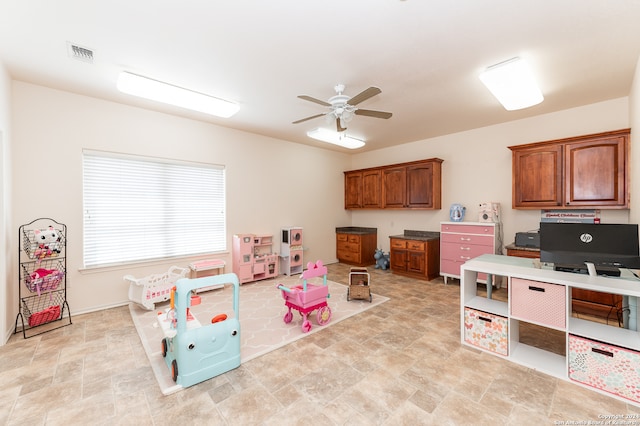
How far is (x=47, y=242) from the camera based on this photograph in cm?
294

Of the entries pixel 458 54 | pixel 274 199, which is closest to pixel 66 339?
pixel 274 199

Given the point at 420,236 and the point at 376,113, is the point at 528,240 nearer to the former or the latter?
the point at 420,236

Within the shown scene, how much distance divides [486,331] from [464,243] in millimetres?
2312

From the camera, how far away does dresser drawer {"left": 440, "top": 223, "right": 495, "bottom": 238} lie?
13.9ft

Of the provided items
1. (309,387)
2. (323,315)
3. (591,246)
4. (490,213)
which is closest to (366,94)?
(591,246)

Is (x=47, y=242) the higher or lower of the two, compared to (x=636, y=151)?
lower

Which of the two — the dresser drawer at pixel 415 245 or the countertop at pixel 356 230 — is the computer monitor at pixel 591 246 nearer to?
the dresser drawer at pixel 415 245

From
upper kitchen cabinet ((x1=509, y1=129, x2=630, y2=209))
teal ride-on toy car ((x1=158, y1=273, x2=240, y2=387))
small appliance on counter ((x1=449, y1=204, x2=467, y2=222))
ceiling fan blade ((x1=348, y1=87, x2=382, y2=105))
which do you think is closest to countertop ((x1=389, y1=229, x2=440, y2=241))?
small appliance on counter ((x1=449, y1=204, x2=467, y2=222))

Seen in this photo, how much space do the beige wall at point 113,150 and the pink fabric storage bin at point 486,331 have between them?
12.3 ft

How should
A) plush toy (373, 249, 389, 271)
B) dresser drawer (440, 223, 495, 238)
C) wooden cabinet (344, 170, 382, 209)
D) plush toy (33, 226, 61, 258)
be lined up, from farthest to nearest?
1. wooden cabinet (344, 170, 382, 209)
2. plush toy (373, 249, 389, 271)
3. dresser drawer (440, 223, 495, 238)
4. plush toy (33, 226, 61, 258)

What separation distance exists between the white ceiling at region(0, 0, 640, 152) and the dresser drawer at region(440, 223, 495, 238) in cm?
196

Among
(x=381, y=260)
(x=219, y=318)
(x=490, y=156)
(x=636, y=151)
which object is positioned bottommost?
(x=381, y=260)

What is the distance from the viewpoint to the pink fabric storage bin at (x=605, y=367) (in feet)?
5.94

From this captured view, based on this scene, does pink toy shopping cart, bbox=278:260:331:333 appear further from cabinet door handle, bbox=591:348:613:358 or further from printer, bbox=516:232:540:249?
printer, bbox=516:232:540:249
